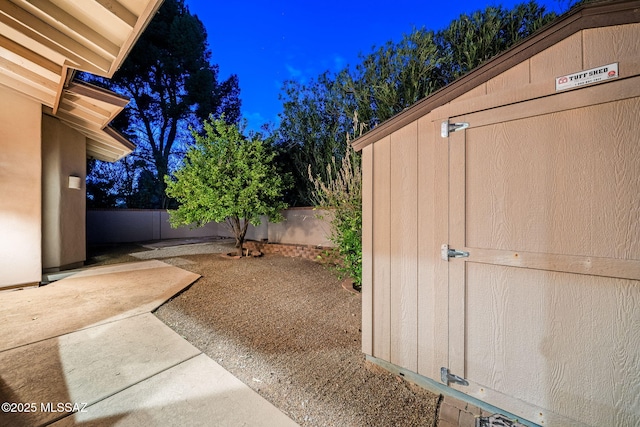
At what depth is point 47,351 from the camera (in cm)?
214

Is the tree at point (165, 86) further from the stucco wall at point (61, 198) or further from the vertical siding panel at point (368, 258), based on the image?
the vertical siding panel at point (368, 258)

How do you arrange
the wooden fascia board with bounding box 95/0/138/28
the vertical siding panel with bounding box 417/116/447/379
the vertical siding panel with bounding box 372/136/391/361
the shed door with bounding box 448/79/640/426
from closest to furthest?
the shed door with bounding box 448/79/640/426
the vertical siding panel with bounding box 417/116/447/379
the vertical siding panel with bounding box 372/136/391/361
the wooden fascia board with bounding box 95/0/138/28

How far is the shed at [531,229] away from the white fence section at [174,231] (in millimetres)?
3726

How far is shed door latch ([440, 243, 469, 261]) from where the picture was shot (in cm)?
163

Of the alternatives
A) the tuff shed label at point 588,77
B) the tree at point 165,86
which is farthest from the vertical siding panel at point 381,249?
the tree at point 165,86

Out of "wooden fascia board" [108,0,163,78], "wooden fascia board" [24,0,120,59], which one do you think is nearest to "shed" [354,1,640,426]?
"wooden fascia board" [108,0,163,78]

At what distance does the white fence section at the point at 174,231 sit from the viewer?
6.98 meters

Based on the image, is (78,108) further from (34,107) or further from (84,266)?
(84,266)

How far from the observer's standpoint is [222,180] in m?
5.82

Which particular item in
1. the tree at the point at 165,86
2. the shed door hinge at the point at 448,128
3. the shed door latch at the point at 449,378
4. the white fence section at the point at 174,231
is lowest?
the shed door latch at the point at 449,378

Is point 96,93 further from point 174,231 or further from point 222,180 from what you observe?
point 174,231

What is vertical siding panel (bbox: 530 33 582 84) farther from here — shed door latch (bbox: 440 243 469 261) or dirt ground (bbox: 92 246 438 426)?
dirt ground (bbox: 92 246 438 426)

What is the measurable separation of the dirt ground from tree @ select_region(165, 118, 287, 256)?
6.40 ft

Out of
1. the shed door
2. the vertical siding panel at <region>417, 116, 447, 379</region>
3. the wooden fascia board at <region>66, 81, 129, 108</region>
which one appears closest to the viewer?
the shed door
